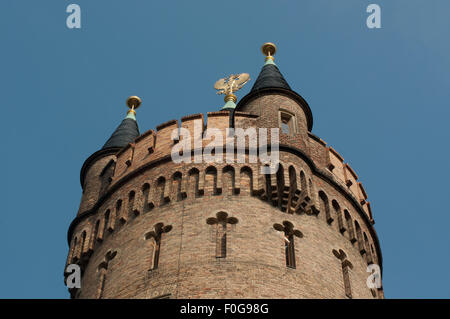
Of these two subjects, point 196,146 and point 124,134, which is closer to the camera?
point 196,146

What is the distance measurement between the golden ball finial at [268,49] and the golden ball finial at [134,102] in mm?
5310

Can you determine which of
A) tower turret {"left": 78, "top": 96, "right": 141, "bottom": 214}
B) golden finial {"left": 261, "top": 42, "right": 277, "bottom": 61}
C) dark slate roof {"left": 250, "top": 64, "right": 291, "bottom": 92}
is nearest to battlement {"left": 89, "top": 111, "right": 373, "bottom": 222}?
tower turret {"left": 78, "top": 96, "right": 141, "bottom": 214}

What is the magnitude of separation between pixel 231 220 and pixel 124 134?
8.87 meters

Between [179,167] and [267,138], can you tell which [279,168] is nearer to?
[267,138]

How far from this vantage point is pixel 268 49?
28094 millimetres

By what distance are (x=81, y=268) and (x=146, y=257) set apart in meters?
3.27

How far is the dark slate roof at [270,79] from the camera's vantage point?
24859 millimetres

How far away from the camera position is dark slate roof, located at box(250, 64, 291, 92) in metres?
24.9

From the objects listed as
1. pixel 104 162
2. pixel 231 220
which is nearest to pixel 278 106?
pixel 231 220

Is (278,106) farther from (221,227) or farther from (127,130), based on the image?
(127,130)

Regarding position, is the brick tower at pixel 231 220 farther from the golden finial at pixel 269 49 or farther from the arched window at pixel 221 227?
the golden finial at pixel 269 49
